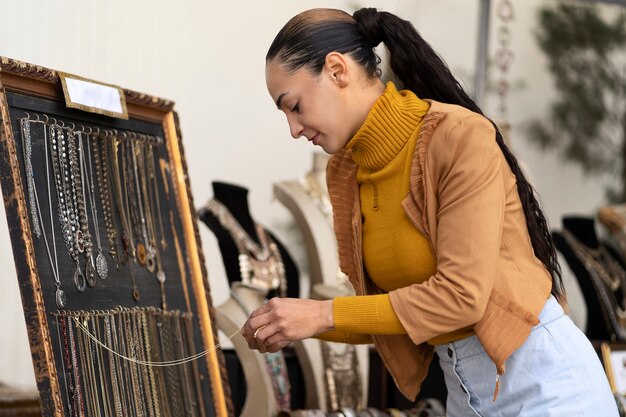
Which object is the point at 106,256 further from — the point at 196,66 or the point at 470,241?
the point at 196,66

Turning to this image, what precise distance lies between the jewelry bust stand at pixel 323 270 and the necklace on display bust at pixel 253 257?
160 millimetres

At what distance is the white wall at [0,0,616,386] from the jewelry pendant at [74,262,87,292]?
201 centimetres

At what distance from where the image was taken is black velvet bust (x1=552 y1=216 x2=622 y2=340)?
152 inches

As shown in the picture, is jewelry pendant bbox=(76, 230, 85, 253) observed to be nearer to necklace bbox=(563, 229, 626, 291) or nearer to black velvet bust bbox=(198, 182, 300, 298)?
black velvet bust bbox=(198, 182, 300, 298)

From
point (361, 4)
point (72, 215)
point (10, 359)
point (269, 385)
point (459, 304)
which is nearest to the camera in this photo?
point (459, 304)

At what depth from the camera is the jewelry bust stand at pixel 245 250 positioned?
301cm

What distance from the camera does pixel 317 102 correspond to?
1556 millimetres

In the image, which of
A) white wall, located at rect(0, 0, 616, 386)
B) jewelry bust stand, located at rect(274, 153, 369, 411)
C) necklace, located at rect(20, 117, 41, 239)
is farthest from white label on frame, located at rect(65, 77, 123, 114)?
white wall, located at rect(0, 0, 616, 386)

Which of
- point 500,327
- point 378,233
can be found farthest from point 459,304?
point 378,233

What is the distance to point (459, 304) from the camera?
142 centimetres

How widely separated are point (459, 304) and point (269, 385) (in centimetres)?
144

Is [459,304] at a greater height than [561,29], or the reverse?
[561,29]

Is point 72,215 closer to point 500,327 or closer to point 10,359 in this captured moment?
point 500,327

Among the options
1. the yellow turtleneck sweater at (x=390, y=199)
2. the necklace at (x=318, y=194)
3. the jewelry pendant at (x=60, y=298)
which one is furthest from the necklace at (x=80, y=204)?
the necklace at (x=318, y=194)
